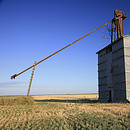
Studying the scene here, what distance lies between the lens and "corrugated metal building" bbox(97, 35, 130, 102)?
20.4m

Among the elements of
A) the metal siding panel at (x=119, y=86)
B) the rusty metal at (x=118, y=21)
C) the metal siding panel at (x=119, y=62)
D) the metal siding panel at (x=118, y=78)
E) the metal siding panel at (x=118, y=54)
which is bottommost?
the metal siding panel at (x=119, y=86)

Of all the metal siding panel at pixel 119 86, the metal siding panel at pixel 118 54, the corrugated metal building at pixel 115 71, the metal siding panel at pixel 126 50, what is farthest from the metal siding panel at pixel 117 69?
the metal siding panel at pixel 126 50

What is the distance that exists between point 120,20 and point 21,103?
60.1 ft

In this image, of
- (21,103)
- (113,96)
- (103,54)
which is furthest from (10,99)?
(103,54)

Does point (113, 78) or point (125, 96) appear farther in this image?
Result: point (113, 78)

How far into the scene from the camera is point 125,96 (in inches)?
776

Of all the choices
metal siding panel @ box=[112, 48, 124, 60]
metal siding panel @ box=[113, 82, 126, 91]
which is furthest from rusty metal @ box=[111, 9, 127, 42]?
metal siding panel @ box=[113, 82, 126, 91]

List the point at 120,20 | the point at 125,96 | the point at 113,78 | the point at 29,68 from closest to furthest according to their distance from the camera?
the point at 125,96, the point at 29,68, the point at 113,78, the point at 120,20

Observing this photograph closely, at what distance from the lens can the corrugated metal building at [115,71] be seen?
2036 centimetres

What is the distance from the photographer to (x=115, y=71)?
2233 centimetres

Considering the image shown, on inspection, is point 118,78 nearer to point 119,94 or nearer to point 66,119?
point 119,94

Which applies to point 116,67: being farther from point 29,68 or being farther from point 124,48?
point 29,68

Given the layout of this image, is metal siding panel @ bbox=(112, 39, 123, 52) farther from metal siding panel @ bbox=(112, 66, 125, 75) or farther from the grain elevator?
metal siding panel @ bbox=(112, 66, 125, 75)

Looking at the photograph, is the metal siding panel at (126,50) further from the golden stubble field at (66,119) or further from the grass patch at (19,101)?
the grass patch at (19,101)
